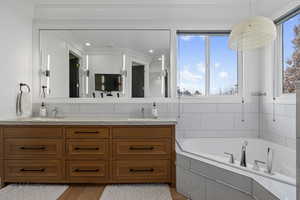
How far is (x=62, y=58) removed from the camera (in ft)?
11.0

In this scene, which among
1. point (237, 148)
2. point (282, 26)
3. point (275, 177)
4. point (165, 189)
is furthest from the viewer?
point (237, 148)

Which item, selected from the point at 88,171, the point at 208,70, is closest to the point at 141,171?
the point at 88,171

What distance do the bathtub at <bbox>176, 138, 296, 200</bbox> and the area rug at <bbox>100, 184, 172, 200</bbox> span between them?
0.25 meters

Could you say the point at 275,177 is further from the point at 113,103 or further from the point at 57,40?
the point at 57,40

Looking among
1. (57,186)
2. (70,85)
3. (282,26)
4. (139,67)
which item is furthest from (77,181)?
(282,26)

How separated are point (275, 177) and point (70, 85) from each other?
2.80m

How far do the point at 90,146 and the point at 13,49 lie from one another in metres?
1.59

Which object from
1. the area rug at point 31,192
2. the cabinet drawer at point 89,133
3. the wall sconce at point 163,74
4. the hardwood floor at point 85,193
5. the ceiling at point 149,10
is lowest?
the hardwood floor at point 85,193

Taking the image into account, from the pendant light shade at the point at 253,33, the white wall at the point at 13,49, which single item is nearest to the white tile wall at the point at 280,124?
the pendant light shade at the point at 253,33

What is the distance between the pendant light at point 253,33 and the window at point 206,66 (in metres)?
0.98

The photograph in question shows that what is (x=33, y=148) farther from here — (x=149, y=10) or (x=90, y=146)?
(x=149, y=10)

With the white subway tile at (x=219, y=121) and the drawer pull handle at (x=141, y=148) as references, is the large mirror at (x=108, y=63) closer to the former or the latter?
the white subway tile at (x=219, y=121)

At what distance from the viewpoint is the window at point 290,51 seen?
2629 mm

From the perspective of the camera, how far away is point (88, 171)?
8.88 feet
